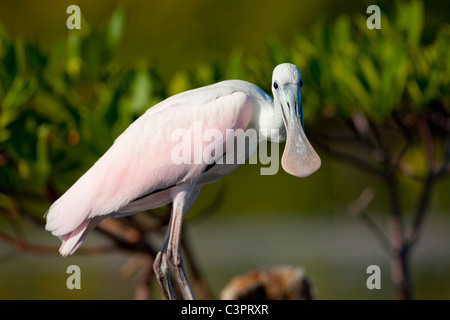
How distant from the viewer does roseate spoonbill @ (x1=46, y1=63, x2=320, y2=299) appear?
376 centimetres

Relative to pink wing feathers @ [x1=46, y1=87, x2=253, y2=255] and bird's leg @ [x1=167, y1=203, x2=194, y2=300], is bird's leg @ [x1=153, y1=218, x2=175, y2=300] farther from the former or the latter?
pink wing feathers @ [x1=46, y1=87, x2=253, y2=255]

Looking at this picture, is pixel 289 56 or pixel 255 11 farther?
→ pixel 255 11

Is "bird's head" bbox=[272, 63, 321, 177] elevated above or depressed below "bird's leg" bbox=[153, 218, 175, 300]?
above

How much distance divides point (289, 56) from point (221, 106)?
157 cm

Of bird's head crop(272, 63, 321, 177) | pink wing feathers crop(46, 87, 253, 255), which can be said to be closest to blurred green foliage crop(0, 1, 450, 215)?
pink wing feathers crop(46, 87, 253, 255)

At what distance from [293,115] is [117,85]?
1643mm

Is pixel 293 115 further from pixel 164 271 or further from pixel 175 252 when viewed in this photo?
pixel 164 271

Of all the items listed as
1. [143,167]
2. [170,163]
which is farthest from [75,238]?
[170,163]

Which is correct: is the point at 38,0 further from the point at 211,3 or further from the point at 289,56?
the point at 289,56

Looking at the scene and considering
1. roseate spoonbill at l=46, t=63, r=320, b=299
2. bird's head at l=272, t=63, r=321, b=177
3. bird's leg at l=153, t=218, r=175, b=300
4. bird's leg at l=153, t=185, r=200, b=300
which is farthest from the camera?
bird's leg at l=153, t=218, r=175, b=300

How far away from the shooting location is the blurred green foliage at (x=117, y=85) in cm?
482

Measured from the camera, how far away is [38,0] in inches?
428
